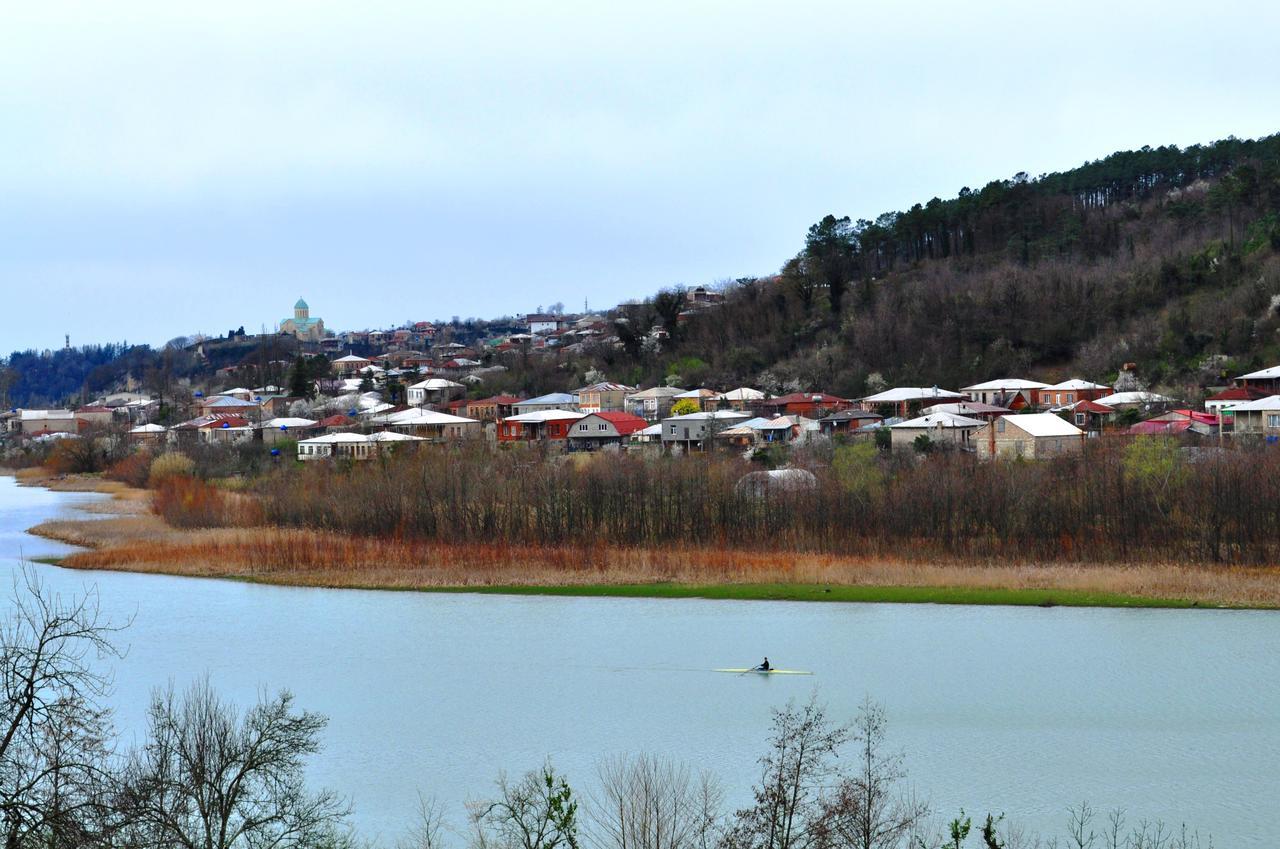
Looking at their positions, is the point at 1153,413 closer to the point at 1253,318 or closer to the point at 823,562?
the point at 1253,318

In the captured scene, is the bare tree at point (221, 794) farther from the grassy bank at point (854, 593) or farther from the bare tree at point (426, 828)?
the grassy bank at point (854, 593)

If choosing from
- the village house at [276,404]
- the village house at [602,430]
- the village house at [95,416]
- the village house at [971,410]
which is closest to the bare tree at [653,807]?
the village house at [971,410]

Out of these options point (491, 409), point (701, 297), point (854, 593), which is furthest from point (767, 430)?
point (701, 297)

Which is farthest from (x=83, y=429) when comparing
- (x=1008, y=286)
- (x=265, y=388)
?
(x=1008, y=286)

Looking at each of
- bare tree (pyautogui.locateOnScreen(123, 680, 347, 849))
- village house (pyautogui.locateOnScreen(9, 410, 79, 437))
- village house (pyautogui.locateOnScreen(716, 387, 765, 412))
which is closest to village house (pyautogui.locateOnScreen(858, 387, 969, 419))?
village house (pyautogui.locateOnScreen(716, 387, 765, 412))

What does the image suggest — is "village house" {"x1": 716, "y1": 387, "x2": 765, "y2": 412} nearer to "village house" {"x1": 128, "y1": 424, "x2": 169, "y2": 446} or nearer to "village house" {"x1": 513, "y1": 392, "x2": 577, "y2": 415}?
"village house" {"x1": 513, "y1": 392, "x2": 577, "y2": 415}

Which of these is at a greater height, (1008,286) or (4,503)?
(1008,286)
